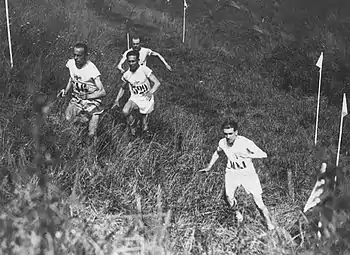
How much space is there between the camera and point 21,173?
535 centimetres

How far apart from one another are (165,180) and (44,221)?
3.97 metres

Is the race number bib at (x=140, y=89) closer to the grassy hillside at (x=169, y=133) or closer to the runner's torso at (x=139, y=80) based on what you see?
the runner's torso at (x=139, y=80)

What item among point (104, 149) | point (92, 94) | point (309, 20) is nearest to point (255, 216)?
point (104, 149)

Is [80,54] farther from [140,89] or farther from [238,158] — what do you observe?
[238,158]

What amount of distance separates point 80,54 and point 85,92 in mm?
464

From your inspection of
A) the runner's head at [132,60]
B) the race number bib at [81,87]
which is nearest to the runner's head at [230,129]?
the race number bib at [81,87]

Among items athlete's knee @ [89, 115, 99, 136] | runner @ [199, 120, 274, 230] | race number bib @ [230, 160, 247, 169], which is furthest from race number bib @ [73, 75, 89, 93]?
race number bib @ [230, 160, 247, 169]

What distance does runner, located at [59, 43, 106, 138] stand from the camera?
6820 millimetres

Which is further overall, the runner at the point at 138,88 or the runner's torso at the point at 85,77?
the runner at the point at 138,88

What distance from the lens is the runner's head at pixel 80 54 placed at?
6707 millimetres

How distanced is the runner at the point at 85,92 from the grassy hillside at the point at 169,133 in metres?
0.21

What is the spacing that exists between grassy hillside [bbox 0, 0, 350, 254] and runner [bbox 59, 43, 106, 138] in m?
0.21

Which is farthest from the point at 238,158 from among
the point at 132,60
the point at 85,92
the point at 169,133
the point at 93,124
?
the point at 169,133

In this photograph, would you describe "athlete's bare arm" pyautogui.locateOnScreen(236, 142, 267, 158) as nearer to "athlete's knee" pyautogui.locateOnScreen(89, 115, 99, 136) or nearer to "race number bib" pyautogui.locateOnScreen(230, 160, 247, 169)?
"race number bib" pyautogui.locateOnScreen(230, 160, 247, 169)
